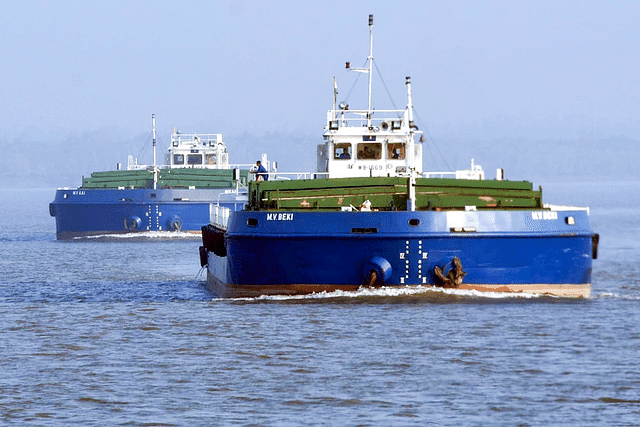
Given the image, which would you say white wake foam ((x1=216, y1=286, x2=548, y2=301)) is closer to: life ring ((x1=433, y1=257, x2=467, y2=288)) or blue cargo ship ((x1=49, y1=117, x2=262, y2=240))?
life ring ((x1=433, y1=257, x2=467, y2=288))

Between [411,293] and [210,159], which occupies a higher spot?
[210,159]

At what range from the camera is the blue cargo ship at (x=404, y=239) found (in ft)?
90.7

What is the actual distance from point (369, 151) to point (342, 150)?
735 mm

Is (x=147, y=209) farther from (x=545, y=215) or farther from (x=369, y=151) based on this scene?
(x=545, y=215)

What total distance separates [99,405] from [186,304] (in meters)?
12.7

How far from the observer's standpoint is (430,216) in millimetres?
27625

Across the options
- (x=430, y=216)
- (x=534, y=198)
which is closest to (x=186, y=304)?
(x=430, y=216)

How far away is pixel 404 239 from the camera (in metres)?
27.6

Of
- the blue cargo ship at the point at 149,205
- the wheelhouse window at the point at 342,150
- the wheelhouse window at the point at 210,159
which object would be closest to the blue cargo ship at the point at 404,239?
the wheelhouse window at the point at 342,150

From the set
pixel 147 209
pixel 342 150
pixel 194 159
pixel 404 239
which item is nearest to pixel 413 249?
pixel 404 239

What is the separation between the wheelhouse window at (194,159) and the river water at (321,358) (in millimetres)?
37206

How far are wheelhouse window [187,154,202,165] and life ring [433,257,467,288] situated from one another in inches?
1775

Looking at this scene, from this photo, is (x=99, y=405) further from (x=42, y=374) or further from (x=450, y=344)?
(x=450, y=344)

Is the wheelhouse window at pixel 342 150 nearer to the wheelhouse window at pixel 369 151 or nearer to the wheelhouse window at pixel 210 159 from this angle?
the wheelhouse window at pixel 369 151
